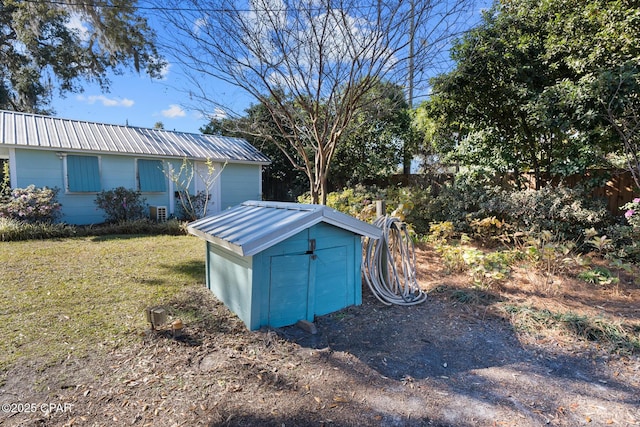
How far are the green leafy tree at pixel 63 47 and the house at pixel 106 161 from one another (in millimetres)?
4737

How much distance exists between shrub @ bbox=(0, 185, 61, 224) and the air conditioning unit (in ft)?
6.67

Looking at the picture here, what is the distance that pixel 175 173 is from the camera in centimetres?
992

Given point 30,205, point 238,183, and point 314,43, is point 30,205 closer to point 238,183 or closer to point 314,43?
point 238,183

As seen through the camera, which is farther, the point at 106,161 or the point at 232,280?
the point at 106,161

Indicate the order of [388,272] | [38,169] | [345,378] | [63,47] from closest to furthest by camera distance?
1. [345,378]
2. [388,272]
3. [38,169]
4. [63,47]

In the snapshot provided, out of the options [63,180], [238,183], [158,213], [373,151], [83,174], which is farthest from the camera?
[238,183]

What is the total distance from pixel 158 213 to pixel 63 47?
36.8 ft

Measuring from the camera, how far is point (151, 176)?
31.3 feet

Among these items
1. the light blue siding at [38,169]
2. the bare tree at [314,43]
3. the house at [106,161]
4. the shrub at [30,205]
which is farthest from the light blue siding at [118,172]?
the bare tree at [314,43]

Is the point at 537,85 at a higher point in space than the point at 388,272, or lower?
higher

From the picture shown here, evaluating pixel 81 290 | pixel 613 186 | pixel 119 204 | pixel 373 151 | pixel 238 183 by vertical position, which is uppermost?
pixel 373 151

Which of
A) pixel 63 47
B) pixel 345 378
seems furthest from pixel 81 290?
pixel 63 47

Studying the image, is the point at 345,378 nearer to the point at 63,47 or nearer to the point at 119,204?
the point at 119,204

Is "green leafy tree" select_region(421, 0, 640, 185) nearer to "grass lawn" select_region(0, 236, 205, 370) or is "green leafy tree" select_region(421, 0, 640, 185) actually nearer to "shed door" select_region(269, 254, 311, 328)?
"shed door" select_region(269, 254, 311, 328)
